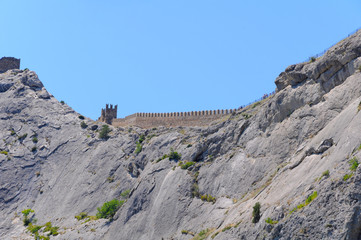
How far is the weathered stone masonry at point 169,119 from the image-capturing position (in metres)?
88.2

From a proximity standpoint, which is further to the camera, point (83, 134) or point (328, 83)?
point (83, 134)

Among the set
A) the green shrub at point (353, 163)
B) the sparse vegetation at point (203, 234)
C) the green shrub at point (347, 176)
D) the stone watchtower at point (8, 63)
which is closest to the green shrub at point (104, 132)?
the stone watchtower at point (8, 63)

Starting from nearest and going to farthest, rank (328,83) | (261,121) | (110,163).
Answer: (328,83)
(261,121)
(110,163)

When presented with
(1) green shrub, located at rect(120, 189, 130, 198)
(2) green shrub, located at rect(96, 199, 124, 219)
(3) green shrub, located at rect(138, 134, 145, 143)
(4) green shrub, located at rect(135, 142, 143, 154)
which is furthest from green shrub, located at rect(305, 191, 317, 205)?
(3) green shrub, located at rect(138, 134, 145, 143)

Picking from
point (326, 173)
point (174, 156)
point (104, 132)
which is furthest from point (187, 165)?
point (326, 173)

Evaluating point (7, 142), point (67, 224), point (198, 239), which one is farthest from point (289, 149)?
point (7, 142)

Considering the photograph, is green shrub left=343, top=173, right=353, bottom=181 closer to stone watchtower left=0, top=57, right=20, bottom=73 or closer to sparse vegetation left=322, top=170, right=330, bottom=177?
sparse vegetation left=322, top=170, right=330, bottom=177

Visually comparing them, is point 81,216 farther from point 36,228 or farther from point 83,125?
point 83,125

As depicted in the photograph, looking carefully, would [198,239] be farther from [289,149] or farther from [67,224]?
[67,224]

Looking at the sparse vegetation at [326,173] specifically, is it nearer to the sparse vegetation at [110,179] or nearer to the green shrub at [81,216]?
the green shrub at [81,216]

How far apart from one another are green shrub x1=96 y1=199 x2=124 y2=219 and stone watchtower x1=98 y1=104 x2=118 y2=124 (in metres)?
31.7

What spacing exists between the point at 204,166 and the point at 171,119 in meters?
27.9

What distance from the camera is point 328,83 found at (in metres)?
54.3

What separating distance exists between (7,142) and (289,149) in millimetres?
49626
